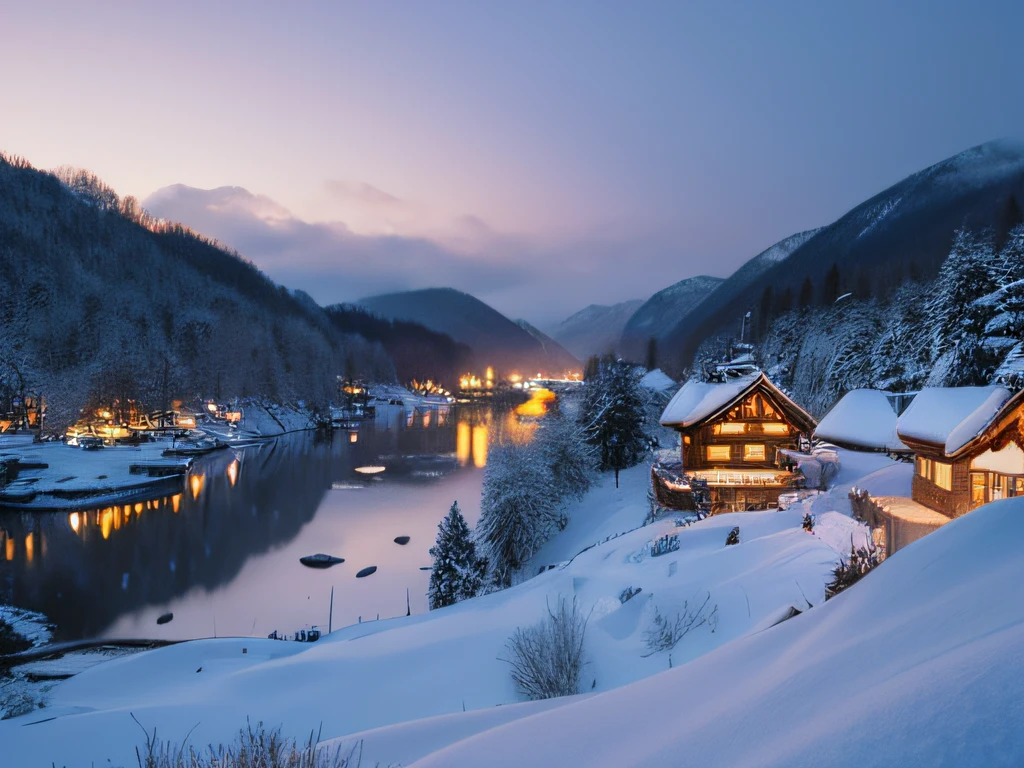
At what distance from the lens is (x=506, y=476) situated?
3403 cm

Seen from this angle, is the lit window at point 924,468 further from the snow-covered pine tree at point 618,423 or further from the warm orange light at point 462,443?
the warm orange light at point 462,443

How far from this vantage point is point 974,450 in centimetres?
1580

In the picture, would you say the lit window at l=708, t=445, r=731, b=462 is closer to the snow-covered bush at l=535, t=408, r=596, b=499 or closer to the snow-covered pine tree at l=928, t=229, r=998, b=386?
the snow-covered pine tree at l=928, t=229, r=998, b=386

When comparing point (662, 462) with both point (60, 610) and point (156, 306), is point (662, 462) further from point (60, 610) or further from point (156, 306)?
point (156, 306)

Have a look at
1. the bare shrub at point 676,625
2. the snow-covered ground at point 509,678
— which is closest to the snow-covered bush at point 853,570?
the snow-covered ground at point 509,678

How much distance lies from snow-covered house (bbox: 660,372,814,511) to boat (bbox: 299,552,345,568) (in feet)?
65.8

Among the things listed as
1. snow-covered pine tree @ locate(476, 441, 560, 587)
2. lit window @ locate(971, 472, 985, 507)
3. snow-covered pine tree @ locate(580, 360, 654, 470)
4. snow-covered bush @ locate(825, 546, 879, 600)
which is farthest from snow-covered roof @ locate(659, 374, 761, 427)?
snow-covered bush @ locate(825, 546, 879, 600)

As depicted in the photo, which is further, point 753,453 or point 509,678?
point 753,453

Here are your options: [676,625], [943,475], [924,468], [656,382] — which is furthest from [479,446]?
[676,625]

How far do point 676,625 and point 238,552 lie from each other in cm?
3057

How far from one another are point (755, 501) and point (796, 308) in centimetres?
5328

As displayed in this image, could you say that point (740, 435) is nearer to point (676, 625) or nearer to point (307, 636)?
point (676, 625)

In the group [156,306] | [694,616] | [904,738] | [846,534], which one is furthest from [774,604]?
[156,306]

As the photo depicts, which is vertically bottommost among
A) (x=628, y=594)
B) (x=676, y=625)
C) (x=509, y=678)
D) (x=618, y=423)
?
(x=509, y=678)
